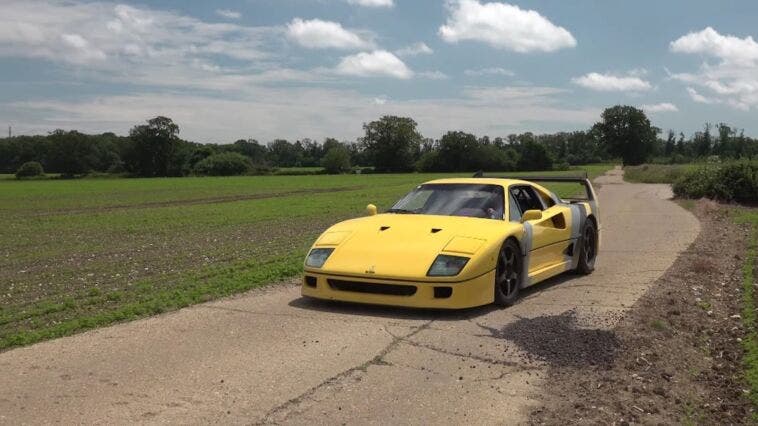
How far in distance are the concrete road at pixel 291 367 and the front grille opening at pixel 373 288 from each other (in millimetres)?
215

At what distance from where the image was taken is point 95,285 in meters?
8.88

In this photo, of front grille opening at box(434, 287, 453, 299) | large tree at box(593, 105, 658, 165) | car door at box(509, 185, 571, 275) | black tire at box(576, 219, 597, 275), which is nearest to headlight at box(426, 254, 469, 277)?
front grille opening at box(434, 287, 453, 299)

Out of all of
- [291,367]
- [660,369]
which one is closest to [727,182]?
[660,369]

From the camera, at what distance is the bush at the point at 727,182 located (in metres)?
27.0

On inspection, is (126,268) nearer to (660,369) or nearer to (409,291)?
(409,291)

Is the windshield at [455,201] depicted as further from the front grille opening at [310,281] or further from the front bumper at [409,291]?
the front grille opening at [310,281]

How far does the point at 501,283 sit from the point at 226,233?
11.1 meters

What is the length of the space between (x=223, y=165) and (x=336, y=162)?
21.8m

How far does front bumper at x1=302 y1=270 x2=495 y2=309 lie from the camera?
640 cm

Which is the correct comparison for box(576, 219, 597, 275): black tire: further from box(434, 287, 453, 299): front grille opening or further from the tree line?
the tree line

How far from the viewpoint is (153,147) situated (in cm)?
12838

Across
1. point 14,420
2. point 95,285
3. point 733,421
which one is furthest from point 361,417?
point 95,285

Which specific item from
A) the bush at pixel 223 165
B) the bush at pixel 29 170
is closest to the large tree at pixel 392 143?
the bush at pixel 223 165

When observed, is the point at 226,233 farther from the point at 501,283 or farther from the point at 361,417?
the point at 361,417
